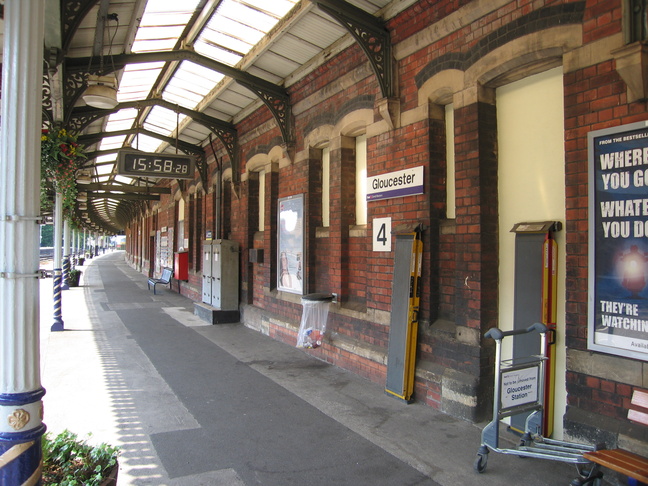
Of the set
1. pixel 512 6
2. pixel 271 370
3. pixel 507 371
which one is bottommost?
pixel 271 370

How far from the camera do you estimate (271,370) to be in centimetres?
717

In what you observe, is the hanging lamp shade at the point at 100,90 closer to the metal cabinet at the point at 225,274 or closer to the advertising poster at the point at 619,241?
the metal cabinet at the point at 225,274

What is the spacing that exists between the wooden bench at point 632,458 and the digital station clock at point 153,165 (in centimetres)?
885

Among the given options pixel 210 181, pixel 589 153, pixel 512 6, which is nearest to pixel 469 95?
pixel 512 6

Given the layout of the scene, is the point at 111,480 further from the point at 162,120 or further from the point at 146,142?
the point at 146,142

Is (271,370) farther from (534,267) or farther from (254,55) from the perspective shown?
(254,55)

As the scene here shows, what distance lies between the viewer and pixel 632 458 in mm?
3023

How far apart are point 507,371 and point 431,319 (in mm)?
1852

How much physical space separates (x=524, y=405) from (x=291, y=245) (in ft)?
18.8

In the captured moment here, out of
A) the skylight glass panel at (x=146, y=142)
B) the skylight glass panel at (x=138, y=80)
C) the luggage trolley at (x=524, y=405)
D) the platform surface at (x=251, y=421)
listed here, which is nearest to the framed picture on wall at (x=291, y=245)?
the platform surface at (x=251, y=421)

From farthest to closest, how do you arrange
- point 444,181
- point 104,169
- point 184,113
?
1. point 104,169
2. point 184,113
3. point 444,181

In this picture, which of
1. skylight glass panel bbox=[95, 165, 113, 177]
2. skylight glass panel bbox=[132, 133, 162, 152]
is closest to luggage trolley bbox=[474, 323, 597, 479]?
skylight glass panel bbox=[132, 133, 162, 152]

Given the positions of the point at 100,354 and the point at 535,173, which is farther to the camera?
the point at 100,354

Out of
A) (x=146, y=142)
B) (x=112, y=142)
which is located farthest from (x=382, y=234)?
(x=112, y=142)
